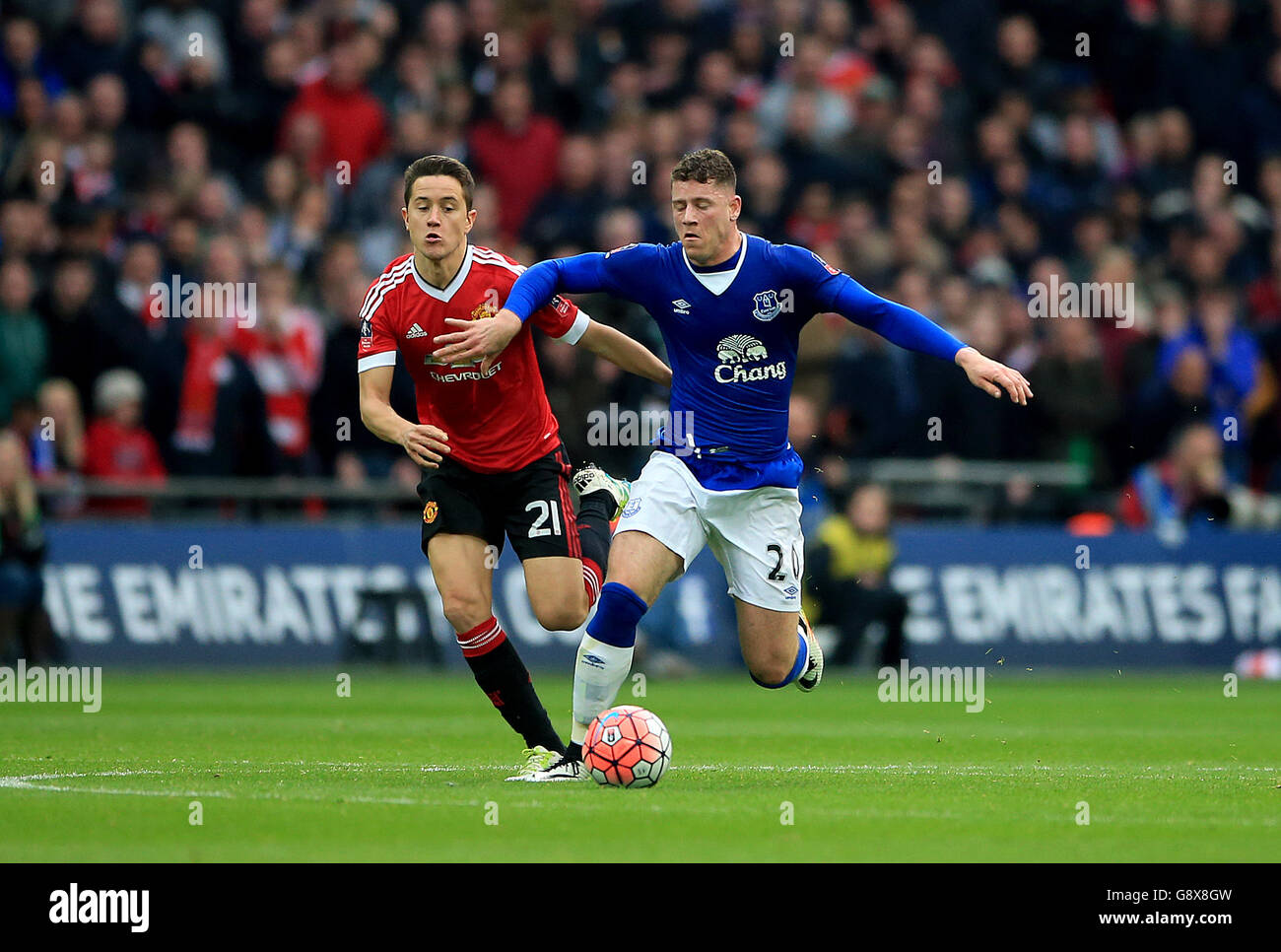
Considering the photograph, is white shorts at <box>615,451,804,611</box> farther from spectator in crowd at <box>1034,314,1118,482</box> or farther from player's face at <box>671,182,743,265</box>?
spectator in crowd at <box>1034,314,1118,482</box>

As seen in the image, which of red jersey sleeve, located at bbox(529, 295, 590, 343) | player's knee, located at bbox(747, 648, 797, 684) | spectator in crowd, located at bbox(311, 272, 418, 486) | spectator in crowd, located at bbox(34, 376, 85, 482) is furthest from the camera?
spectator in crowd, located at bbox(311, 272, 418, 486)

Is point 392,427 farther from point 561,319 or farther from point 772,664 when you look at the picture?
point 772,664

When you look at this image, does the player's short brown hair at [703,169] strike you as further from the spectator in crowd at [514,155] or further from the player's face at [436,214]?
the spectator in crowd at [514,155]

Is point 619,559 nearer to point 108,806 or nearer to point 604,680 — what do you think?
point 604,680

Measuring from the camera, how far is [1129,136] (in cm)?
2275

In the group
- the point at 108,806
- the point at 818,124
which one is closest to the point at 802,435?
the point at 818,124

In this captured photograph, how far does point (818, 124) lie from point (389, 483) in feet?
21.0

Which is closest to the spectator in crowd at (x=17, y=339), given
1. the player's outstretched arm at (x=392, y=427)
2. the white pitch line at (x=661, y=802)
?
the white pitch line at (x=661, y=802)

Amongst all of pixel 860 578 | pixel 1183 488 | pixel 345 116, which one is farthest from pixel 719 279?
pixel 345 116

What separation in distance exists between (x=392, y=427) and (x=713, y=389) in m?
1.64

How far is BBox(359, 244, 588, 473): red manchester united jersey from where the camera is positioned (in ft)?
32.2

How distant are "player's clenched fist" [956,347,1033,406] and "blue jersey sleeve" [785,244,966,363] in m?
0.26

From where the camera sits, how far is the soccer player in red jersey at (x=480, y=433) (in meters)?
9.63

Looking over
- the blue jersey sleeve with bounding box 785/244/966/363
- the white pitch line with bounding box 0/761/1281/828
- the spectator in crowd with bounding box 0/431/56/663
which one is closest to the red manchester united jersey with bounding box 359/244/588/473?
the blue jersey sleeve with bounding box 785/244/966/363
